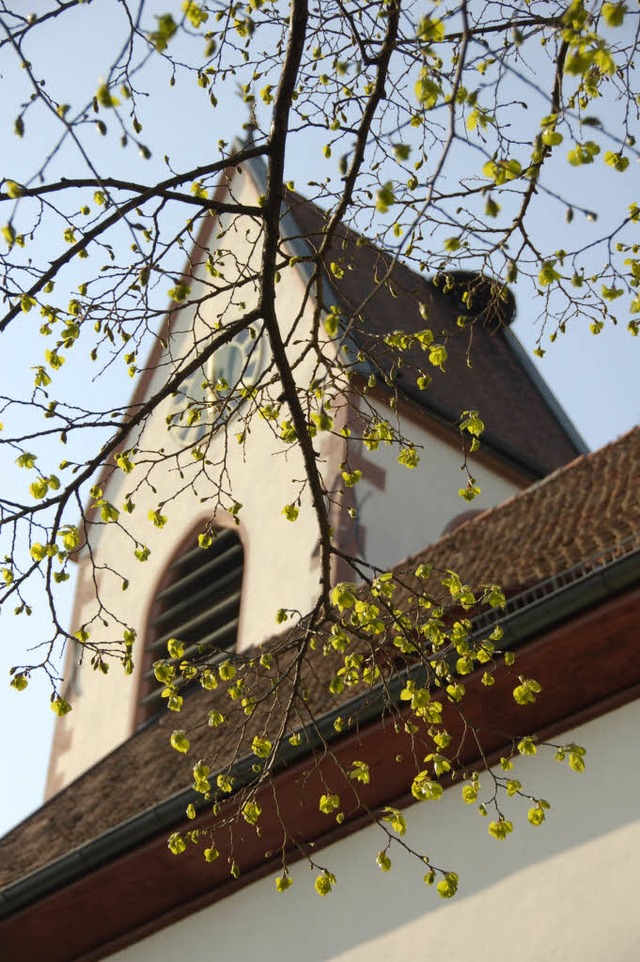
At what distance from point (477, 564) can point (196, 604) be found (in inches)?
201

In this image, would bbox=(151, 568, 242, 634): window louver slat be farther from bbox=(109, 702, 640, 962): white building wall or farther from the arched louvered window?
bbox=(109, 702, 640, 962): white building wall

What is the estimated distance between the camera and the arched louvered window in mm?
11914

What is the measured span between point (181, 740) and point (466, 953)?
157 centimetres

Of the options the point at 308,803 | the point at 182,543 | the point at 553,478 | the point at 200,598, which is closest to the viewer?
the point at 308,803

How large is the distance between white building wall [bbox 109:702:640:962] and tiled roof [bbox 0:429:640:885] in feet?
2.62

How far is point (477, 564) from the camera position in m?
7.88

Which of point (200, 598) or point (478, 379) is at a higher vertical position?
point (478, 379)

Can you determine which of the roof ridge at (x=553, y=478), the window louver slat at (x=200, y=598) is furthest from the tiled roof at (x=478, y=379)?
the roof ridge at (x=553, y=478)

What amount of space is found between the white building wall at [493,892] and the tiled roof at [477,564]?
0.80m

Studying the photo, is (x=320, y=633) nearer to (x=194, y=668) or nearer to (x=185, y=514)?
(x=194, y=668)

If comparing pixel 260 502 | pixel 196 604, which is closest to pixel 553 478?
pixel 260 502

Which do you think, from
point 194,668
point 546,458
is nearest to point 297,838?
point 194,668

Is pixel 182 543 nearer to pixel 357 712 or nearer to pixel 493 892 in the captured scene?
pixel 357 712

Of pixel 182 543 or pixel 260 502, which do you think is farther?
pixel 182 543
